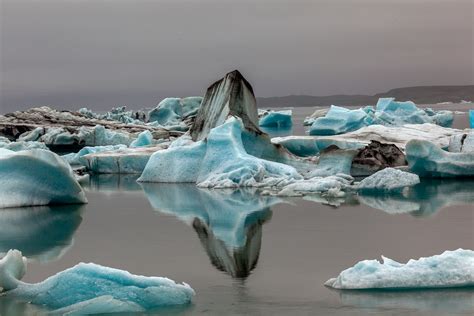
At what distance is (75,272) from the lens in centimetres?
500

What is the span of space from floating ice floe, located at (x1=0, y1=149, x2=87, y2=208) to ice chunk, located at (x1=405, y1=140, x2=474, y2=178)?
5.68 m

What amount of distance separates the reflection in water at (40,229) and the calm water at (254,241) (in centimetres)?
1

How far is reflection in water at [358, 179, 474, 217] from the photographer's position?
32.2 feet

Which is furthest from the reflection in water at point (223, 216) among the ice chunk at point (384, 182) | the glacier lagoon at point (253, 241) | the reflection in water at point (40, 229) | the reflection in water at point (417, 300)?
the ice chunk at point (384, 182)

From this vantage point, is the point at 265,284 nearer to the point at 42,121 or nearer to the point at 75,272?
the point at 75,272

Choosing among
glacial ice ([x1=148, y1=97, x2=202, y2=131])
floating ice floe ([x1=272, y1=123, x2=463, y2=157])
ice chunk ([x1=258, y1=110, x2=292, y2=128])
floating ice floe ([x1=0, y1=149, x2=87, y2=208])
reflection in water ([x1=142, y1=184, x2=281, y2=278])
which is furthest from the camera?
ice chunk ([x1=258, y1=110, x2=292, y2=128])

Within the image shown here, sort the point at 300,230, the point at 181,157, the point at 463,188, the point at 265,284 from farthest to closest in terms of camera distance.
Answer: the point at 181,157 → the point at 463,188 → the point at 300,230 → the point at 265,284

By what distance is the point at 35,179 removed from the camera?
975cm

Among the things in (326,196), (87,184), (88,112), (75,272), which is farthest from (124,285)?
(88,112)

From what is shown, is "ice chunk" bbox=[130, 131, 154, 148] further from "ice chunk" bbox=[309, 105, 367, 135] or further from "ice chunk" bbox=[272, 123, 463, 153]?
"ice chunk" bbox=[309, 105, 367, 135]

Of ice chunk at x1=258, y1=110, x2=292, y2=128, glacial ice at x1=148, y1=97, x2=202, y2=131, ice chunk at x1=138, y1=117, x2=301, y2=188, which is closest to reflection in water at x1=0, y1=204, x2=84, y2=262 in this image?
ice chunk at x1=138, y1=117, x2=301, y2=188

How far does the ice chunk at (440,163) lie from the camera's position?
12945 millimetres

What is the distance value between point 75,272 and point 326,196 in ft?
21.6

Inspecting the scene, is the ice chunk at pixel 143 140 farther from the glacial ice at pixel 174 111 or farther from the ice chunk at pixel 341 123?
the glacial ice at pixel 174 111
